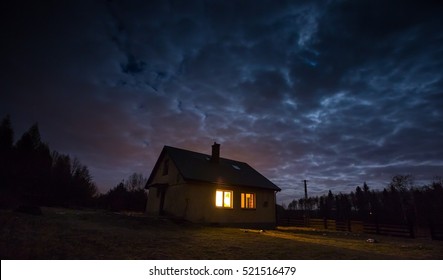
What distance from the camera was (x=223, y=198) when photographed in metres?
21.2

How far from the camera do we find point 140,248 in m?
8.32

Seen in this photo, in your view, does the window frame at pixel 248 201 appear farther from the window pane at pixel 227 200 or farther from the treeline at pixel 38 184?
the treeline at pixel 38 184

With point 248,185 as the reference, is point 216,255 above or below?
below

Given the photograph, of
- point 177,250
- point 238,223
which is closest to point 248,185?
point 238,223

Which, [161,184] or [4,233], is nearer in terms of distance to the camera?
[4,233]

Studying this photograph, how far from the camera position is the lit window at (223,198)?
2066 centimetres

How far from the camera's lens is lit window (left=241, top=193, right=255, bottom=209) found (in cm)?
2205

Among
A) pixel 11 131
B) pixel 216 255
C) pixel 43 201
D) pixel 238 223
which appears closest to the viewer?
pixel 216 255

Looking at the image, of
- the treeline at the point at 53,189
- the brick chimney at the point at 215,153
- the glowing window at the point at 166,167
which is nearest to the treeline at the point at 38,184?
the treeline at the point at 53,189

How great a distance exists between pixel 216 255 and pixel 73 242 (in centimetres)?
473

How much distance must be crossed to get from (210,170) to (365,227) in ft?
47.0

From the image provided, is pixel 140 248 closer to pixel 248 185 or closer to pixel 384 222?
pixel 248 185
